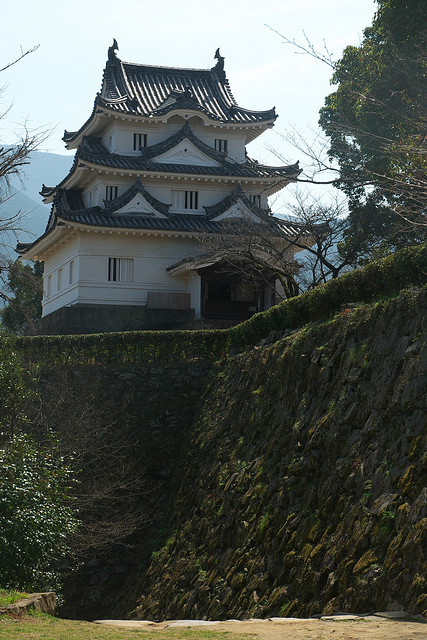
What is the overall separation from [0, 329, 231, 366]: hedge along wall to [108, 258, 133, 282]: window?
25.4 feet

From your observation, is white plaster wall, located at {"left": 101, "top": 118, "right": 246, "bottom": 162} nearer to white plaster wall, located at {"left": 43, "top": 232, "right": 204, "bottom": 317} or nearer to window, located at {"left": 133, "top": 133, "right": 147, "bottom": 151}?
window, located at {"left": 133, "top": 133, "right": 147, "bottom": 151}

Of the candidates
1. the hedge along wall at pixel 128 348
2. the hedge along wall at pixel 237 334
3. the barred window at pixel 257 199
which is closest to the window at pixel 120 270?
the barred window at pixel 257 199

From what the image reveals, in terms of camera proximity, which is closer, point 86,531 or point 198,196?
point 86,531

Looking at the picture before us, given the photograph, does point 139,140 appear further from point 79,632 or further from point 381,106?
point 79,632

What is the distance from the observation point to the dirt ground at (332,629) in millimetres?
8984

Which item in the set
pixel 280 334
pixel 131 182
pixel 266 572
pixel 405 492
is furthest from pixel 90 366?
pixel 405 492

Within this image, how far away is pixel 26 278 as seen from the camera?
525 inches

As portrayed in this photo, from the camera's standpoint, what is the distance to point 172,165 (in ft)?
122

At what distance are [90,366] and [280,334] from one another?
9.18 metres

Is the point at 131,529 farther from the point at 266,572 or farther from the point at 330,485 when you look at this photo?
the point at 330,485

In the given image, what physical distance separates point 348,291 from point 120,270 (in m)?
20.0

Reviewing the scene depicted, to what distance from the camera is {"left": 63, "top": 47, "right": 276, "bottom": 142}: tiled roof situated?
38188mm

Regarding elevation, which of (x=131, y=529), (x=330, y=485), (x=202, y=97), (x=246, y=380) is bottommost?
(x=131, y=529)

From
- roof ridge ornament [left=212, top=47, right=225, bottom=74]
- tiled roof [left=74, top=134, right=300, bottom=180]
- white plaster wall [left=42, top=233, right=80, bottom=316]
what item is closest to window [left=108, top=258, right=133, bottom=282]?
white plaster wall [left=42, top=233, right=80, bottom=316]
